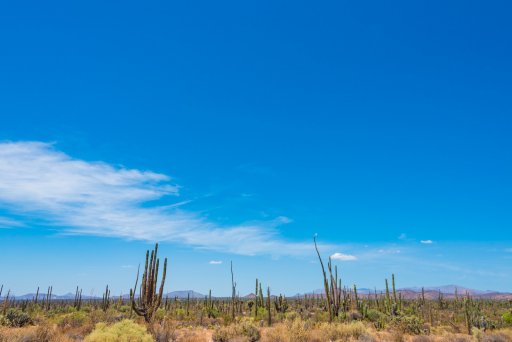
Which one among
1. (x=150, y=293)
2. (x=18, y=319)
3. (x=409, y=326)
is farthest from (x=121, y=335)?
(x=409, y=326)

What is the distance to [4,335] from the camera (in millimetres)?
11625

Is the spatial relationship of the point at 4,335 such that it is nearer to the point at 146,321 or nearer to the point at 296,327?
the point at 146,321

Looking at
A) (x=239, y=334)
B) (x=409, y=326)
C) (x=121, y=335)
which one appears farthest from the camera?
(x=409, y=326)

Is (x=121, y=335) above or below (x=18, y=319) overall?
above

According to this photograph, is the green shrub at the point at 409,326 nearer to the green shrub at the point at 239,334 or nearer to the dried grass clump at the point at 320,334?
the dried grass clump at the point at 320,334

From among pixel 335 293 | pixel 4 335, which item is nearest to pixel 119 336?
pixel 4 335

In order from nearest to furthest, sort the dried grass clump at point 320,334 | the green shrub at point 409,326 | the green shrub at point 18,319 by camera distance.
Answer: the dried grass clump at point 320,334 → the green shrub at point 409,326 → the green shrub at point 18,319

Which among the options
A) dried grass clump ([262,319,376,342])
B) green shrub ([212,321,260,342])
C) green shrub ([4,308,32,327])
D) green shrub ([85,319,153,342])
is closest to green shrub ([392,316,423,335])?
dried grass clump ([262,319,376,342])

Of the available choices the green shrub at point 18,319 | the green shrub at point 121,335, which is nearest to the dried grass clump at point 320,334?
the green shrub at point 121,335

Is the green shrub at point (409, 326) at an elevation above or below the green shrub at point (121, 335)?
below

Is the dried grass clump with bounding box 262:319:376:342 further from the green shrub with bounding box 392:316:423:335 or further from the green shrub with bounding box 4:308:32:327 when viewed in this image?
the green shrub with bounding box 4:308:32:327

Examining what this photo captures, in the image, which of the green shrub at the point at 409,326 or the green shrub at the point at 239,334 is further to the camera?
the green shrub at the point at 409,326

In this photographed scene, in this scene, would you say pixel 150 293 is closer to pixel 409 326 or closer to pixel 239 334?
pixel 239 334

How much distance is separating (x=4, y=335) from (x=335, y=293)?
59.0 feet
